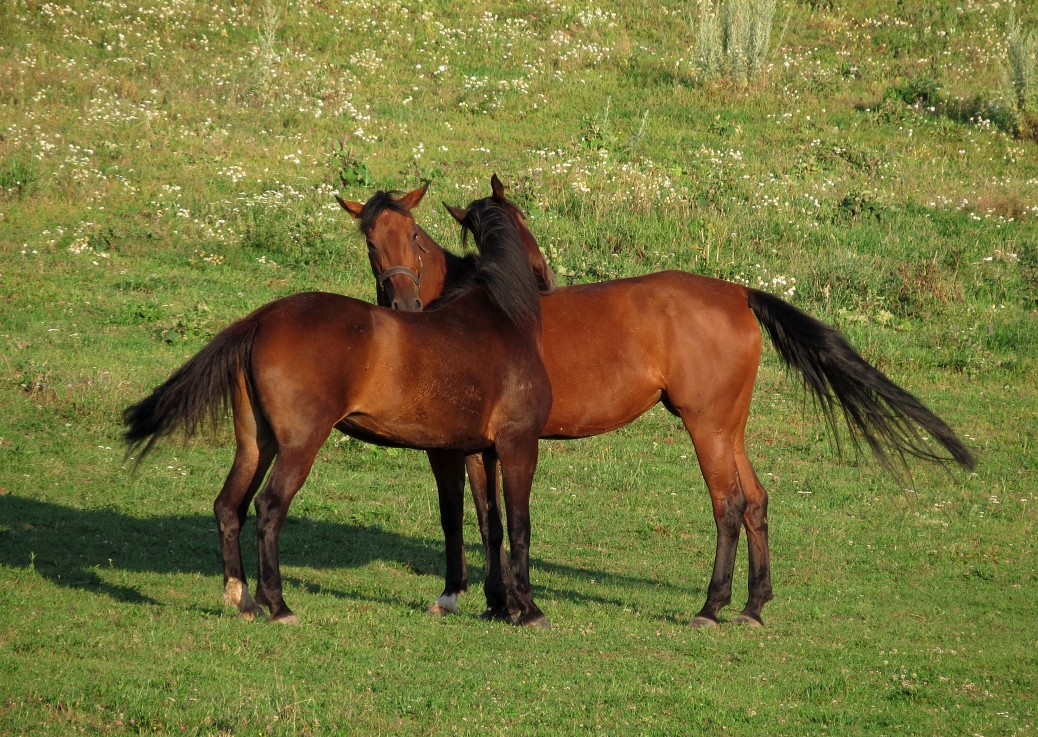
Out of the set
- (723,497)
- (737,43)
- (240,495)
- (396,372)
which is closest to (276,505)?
(240,495)

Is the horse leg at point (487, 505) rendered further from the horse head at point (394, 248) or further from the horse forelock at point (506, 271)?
the horse head at point (394, 248)

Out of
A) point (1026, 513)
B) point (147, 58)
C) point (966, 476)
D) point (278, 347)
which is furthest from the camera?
point (147, 58)

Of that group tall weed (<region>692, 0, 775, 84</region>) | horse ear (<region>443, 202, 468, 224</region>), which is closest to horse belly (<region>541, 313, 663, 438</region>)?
horse ear (<region>443, 202, 468, 224</region>)

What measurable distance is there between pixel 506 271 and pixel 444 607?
86.8 inches

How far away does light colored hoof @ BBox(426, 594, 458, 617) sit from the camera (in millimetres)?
7319

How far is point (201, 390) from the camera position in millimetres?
6391

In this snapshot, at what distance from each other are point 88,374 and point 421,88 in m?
11.5

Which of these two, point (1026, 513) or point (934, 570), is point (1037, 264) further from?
point (934, 570)

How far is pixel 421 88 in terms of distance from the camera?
21.5 metres

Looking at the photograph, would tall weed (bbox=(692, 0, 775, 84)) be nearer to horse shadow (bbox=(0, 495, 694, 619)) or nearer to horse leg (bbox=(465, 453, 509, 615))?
horse shadow (bbox=(0, 495, 694, 619))

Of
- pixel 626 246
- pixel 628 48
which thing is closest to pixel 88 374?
pixel 626 246

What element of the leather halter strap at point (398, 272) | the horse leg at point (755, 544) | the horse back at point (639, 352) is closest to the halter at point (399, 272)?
the leather halter strap at point (398, 272)

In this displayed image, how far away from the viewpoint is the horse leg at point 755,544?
784 cm

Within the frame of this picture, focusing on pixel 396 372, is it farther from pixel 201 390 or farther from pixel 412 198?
pixel 412 198
